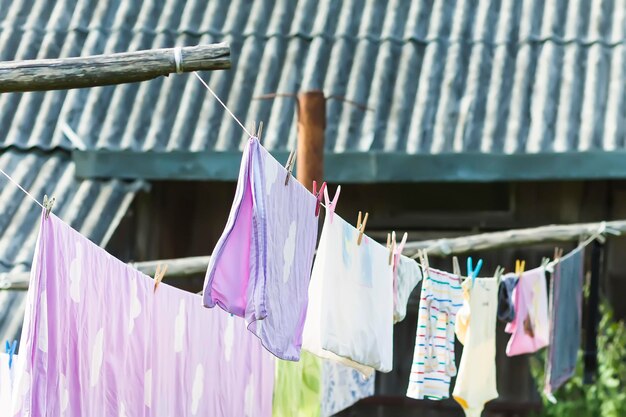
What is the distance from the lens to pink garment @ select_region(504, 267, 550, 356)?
7.50m

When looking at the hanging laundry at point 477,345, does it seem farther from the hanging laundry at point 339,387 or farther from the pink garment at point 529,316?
the hanging laundry at point 339,387

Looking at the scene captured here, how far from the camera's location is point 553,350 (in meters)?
7.76

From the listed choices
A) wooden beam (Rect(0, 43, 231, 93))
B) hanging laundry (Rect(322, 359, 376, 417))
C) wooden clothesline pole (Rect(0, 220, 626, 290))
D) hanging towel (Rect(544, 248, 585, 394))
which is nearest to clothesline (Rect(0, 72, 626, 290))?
wooden clothesline pole (Rect(0, 220, 626, 290))

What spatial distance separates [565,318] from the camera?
7949 mm

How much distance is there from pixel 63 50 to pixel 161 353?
413 centimetres

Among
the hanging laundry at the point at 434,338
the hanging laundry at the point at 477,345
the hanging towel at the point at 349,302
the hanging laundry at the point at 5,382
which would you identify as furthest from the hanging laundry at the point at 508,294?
the hanging laundry at the point at 5,382

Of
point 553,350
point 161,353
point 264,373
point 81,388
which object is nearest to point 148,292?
point 161,353

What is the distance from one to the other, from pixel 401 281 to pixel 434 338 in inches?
19.4

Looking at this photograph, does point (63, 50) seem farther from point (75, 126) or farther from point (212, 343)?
point (212, 343)

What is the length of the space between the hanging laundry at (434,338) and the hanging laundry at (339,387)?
458 millimetres

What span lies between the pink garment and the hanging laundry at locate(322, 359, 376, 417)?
2.44 feet

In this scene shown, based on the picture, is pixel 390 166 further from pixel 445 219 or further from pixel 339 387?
pixel 339 387

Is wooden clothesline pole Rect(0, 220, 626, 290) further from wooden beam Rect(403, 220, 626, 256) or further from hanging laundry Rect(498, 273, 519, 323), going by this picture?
hanging laundry Rect(498, 273, 519, 323)

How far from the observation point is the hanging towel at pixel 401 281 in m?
6.49
